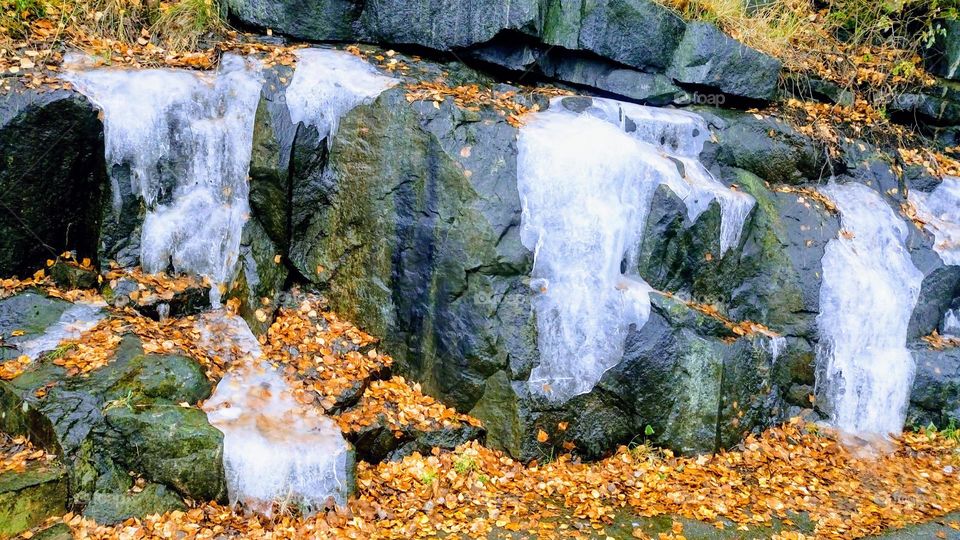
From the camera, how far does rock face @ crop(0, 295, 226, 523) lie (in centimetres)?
524

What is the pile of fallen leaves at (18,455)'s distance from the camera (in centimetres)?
511

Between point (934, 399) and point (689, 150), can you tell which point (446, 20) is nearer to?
point (689, 150)

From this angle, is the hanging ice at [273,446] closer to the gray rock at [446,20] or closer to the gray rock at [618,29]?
the gray rock at [446,20]

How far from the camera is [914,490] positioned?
657cm

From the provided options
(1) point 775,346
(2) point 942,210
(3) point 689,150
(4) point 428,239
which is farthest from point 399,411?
(2) point 942,210

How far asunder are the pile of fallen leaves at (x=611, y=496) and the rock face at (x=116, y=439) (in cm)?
17

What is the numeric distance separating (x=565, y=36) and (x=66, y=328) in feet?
21.9

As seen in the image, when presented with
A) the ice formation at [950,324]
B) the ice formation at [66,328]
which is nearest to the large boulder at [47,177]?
the ice formation at [66,328]

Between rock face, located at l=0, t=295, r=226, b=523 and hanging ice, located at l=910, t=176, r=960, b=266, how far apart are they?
30.4ft

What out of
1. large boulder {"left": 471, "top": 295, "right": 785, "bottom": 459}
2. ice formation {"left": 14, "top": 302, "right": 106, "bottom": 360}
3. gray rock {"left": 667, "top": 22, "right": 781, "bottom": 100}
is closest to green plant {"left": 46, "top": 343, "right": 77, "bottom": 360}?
ice formation {"left": 14, "top": 302, "right": 106, "bottom": 360}

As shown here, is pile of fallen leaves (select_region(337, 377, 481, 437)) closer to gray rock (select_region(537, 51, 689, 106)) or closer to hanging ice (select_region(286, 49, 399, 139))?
hanging ice (select_region(286, 49, 399, 139))

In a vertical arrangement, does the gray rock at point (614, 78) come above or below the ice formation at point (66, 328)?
above

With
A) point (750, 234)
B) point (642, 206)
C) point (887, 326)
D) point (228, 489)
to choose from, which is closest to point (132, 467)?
point (228, 489)

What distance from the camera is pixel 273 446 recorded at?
561 cm
